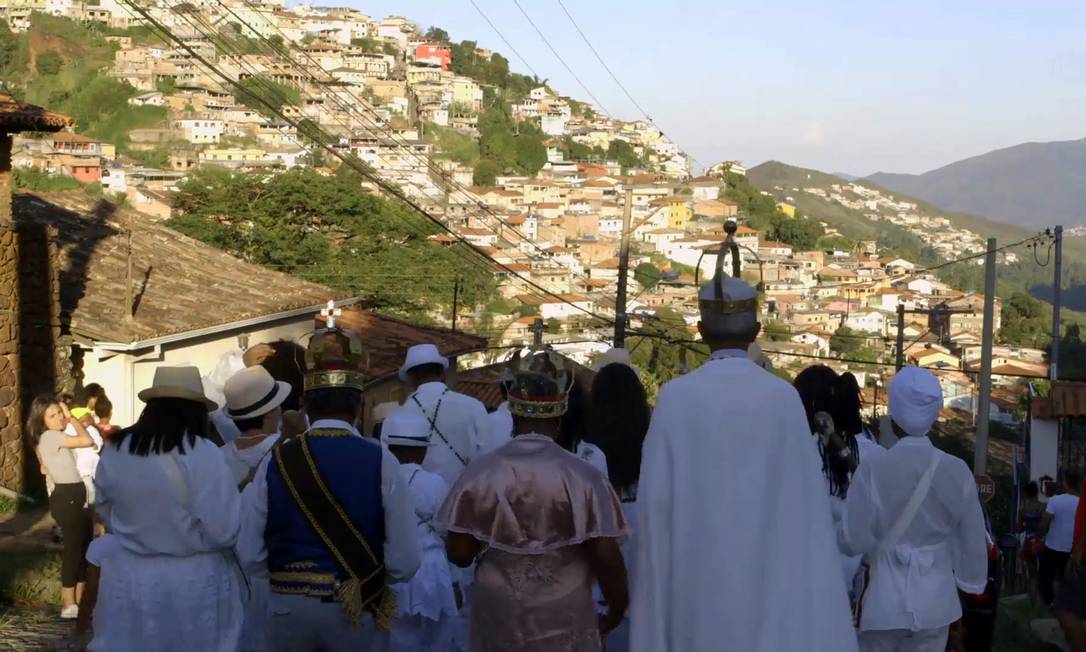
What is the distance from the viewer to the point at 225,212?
1631 inches

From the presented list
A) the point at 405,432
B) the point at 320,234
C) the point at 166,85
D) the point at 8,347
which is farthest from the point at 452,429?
the point at 166,85

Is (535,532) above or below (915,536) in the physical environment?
above

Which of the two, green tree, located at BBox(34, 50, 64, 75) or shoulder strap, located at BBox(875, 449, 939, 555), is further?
green tree, located at BBox(34, 50, 64, 75)

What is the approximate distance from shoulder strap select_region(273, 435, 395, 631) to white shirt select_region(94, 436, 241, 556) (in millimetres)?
266

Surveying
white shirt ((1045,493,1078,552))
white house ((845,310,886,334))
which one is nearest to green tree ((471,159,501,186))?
white house ((845,310,886,334))

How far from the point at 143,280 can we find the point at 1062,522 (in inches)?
480

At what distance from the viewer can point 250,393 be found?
493 centimetres

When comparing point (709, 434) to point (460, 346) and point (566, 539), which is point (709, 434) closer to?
point (566, 539)

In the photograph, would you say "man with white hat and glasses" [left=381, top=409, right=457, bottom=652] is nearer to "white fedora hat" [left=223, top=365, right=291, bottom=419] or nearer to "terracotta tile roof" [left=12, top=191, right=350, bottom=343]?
"white fedora hat" [left=223, top=365, right=291, bottom=419]

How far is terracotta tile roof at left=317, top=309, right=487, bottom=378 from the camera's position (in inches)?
802

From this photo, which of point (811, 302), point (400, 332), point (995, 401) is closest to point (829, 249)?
point (811, 302)

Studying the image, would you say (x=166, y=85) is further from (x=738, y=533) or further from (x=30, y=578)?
(x=738, y=533)

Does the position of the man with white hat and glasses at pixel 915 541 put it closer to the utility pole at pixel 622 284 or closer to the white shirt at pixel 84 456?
the white shirt at pixel 84 456

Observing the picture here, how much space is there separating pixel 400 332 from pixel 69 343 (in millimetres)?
9260
